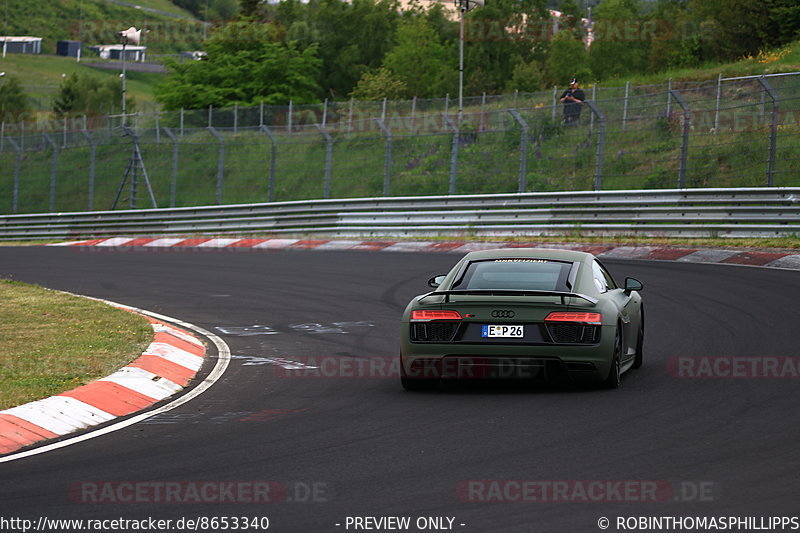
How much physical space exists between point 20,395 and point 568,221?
17650mm

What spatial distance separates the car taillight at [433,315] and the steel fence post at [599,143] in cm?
1609

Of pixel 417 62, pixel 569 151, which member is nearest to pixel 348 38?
Answer: pixel 417 62

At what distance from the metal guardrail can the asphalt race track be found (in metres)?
8.55

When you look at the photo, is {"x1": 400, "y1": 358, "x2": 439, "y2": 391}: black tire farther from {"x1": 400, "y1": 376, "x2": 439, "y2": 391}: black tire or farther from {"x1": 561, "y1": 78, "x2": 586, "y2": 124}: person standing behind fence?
{"x1": 561, "y1": 78, "x2": 586, "y2": 124}: person standing behind fence

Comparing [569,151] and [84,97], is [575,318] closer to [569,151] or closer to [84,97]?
[569,151]

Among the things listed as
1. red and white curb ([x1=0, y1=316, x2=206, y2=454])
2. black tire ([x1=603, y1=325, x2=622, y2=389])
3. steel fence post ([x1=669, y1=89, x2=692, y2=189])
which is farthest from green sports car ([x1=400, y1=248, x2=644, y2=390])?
steel fence post ([x1=669, y1=89, x2=692, y2=189])

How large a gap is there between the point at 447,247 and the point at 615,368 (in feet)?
52.2

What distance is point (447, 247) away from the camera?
24781 mm

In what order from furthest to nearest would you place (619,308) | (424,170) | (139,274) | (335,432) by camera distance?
(424,170), (139,274), (619,308), (335,432)

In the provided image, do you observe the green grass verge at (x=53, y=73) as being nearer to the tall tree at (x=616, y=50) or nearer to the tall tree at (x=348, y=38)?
the tall tree at (x=348, y=38)

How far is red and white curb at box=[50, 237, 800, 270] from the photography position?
19.5 m

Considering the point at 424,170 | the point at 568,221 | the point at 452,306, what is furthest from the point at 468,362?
the point at 424,170

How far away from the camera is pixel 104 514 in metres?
5.50

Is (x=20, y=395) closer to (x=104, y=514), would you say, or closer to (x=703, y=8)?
(x=104, y=514)
